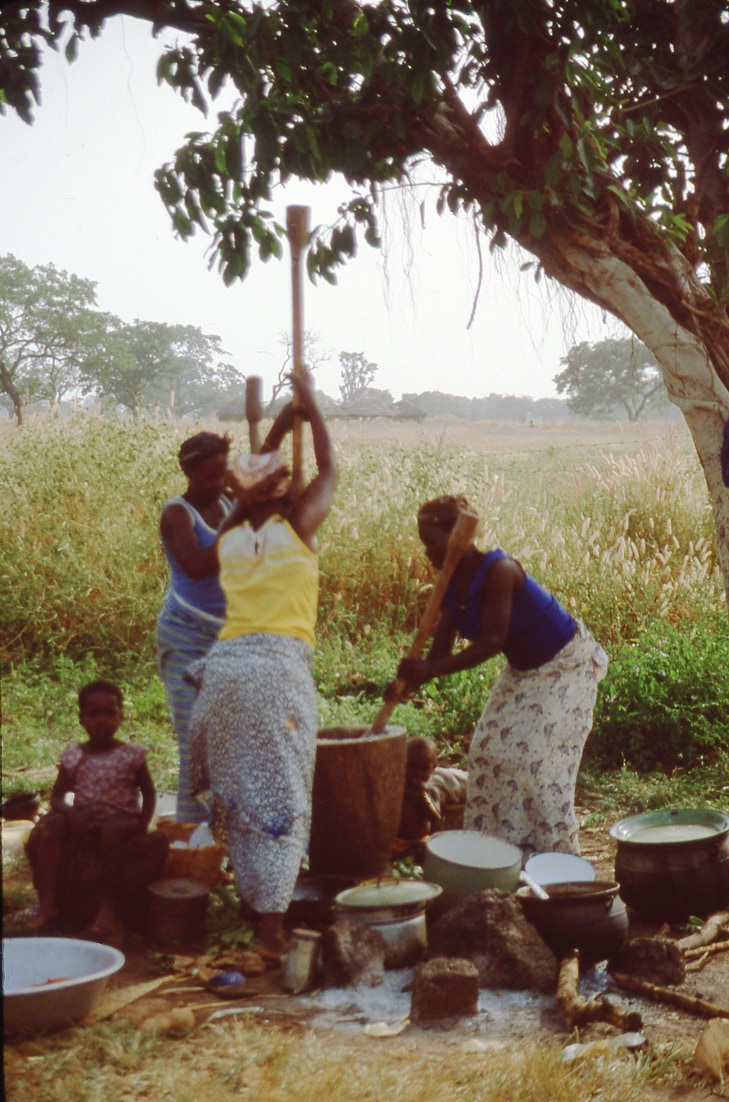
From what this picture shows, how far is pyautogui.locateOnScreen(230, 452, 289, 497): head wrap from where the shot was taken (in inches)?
130

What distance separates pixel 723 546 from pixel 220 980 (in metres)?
2.77

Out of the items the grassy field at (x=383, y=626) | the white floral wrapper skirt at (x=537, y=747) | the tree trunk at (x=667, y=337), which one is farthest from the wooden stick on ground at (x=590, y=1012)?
the tree trunk at (x=667, y=337)

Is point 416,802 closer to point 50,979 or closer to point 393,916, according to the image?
point 393,916

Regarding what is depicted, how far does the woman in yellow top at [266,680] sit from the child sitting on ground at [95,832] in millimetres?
253

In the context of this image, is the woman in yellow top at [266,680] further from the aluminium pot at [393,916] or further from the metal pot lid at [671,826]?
the metal pot lid at [671,826]

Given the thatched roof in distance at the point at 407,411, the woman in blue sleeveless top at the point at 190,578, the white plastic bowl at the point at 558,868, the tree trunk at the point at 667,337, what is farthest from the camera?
the thatched roof in distance at the point at 407,411

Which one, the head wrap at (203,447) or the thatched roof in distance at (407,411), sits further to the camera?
the thatched roof in distance at (407,411)

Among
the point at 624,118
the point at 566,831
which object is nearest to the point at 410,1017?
the point at 566,831

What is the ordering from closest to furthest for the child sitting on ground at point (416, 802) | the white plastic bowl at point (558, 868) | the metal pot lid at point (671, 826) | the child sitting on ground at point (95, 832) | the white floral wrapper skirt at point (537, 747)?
the child sitting on ground at point (95, 832), the white plastic bowl at point (558, 868), the metal pot lid at point (671, 826), the white floral wrapper skirt at point (537, 747), the child sitting on ground at point (416, 802)

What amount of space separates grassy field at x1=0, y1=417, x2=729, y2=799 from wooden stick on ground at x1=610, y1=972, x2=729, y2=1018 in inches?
81.4

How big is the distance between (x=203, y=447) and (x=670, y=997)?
216cm

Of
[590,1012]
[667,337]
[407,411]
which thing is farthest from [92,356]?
[590,1012]

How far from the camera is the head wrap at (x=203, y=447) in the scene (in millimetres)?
3541

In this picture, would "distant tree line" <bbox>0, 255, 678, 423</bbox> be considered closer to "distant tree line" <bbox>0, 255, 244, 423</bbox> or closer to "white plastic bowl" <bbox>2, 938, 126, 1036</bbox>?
"distant tree line" <bbox>0, 255, 244, 423</bbox>
